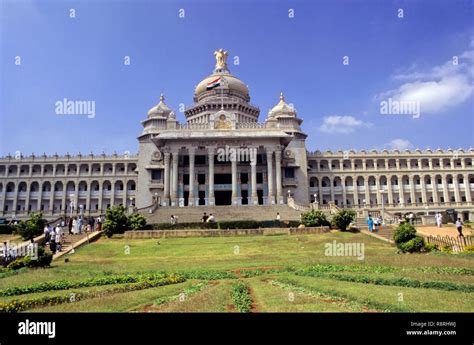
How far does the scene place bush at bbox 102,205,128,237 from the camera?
A: 2864 cm

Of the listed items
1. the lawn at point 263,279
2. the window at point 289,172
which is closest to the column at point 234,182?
the window at point 289,172

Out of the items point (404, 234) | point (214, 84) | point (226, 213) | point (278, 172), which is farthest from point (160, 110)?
point (404, 234)

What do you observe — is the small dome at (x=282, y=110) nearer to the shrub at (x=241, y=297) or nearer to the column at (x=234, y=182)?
the column at (x=234, y=182)

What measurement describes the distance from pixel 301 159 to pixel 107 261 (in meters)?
41.9

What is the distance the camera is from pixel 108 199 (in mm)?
68500

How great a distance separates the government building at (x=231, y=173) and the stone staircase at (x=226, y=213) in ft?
35.8

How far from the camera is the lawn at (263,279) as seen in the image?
959cm

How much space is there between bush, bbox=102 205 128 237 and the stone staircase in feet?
26.6

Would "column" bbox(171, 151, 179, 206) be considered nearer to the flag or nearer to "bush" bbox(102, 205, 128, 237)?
"bush" bbox(102, 205, 128, 237)

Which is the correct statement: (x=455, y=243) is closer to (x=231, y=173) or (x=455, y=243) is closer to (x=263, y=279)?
(x=263, y=279)

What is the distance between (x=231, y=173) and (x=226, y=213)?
12949 mm

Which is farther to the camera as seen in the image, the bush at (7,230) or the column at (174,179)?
the column at (174,179)

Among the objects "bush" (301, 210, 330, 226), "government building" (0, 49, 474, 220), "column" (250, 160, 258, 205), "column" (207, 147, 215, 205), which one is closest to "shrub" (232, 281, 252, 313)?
"bush" (301, 210, 330, 226)
